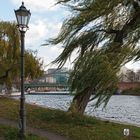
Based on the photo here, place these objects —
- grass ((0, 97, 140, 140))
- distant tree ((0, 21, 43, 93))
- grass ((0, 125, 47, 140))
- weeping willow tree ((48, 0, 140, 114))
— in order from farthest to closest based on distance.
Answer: distant tree ((0, 21, 43, 93)) < weeping willow tree ((48, 0, 140, 114)) < grass ((0, 97, 140, 140)) < grass ((0, 125, 47, 140))

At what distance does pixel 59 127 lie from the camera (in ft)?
56.8

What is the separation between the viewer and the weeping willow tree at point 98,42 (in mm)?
18281

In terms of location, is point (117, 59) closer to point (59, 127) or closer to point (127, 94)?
point (59, 127)

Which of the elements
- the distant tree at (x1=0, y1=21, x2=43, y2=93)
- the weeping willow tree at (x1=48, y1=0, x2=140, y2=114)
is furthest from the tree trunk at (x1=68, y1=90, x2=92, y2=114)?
the distant tree at (x1=0, y1=21, x2=43, y2=93)

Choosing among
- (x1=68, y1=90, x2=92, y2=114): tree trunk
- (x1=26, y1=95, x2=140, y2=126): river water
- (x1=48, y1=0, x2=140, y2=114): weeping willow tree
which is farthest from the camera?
(x1=26, y1=95, x2=140, y2=126): river water

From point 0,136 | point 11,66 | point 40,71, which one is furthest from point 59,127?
point 40,71

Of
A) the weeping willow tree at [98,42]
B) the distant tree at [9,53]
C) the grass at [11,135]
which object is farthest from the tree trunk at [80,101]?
the distant tree at [9,53]

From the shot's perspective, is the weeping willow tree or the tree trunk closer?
the weeping willow tree

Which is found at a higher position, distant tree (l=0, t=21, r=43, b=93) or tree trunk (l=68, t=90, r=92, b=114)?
distant tree (l=0, t=21, r=43, b=93)

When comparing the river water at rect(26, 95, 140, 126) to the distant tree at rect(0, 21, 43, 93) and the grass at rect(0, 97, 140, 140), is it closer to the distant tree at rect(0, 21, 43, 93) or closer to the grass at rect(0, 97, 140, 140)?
the grass at rect(0, 97, 140, 140)

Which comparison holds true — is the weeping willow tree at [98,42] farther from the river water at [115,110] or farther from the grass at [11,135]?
the grass at [11,135]

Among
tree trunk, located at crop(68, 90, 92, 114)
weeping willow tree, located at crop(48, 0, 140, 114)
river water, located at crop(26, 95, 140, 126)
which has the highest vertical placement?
weeping willow tree, located at crop(48, 0, 140, 114)

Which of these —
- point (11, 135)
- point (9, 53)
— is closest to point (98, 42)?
point (11, 135)

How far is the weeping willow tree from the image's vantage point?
60.0 feet
